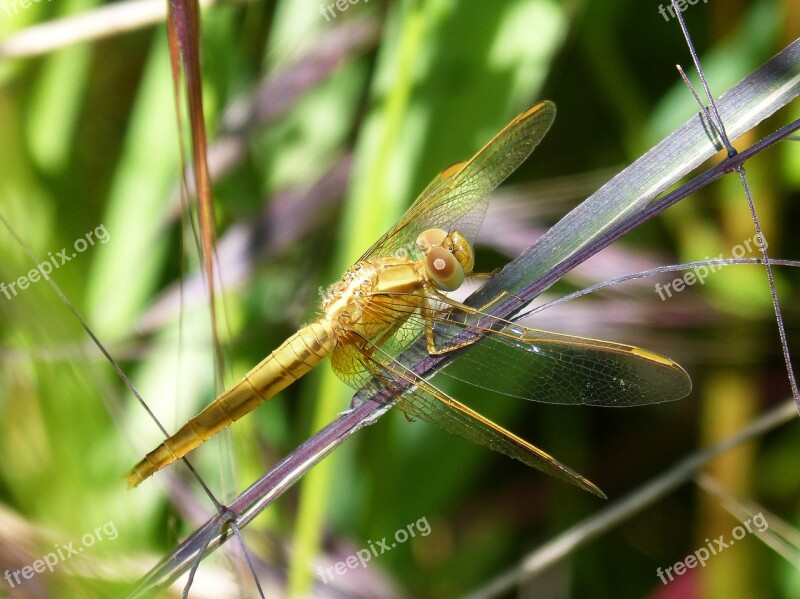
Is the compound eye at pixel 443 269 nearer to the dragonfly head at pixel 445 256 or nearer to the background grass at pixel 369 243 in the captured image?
the dragonfly head at pixel 445 256

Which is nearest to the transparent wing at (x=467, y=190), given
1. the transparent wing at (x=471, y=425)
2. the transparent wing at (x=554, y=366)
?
the transparent wing at (x=554, y=366)

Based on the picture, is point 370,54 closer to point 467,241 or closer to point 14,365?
point 467,241

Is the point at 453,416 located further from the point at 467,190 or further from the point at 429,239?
the point at 467,190

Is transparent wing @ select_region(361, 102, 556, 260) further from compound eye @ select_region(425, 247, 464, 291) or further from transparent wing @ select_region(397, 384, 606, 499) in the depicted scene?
transparent wing @ select_region(397, 384, 606, 499)

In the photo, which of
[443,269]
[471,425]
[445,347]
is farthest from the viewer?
[443,269]

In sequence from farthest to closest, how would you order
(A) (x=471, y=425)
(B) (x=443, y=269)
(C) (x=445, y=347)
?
(B) (x=443, y=269)
(A) (x=471, y=425)
(C) (x=445, y=347)

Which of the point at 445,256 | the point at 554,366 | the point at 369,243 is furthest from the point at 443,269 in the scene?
the point at 554,366

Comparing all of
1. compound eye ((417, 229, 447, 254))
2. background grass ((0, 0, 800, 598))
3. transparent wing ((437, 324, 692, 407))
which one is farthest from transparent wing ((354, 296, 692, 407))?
background grass ((0, 0, 800, 598))

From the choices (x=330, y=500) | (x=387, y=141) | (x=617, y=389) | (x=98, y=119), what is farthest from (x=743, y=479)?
(x=98, y=119)
